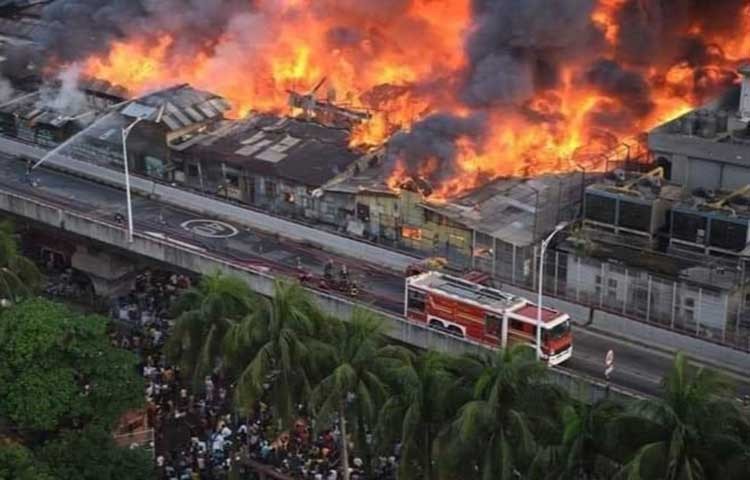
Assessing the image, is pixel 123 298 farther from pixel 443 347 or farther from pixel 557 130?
pixel 557 130

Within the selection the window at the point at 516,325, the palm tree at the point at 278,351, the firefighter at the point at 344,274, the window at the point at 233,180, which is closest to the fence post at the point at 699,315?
the window at the point at 516,325

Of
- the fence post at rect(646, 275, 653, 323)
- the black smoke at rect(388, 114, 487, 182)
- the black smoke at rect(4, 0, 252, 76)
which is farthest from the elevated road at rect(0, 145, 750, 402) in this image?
the black smoke at rect(4, 0, 252, 76)

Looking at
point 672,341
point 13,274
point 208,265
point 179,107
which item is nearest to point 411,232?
point 208,265

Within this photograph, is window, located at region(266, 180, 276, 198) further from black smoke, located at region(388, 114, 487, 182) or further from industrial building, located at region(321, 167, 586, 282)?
black smoke, located at region(388, 114, 487, 182)

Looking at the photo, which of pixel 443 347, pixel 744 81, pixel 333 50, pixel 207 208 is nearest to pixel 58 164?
pixel 207 208

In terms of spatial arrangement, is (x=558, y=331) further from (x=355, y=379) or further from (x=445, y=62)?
(x=445, y=62)

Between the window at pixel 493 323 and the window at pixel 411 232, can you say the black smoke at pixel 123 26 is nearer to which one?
the window at pixel 411 232
